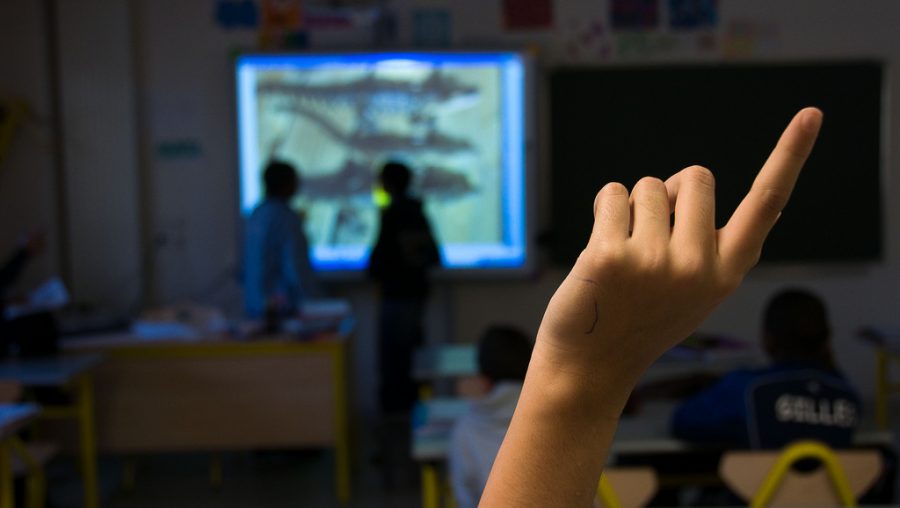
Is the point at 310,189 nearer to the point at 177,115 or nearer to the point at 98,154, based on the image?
the point at 177,115

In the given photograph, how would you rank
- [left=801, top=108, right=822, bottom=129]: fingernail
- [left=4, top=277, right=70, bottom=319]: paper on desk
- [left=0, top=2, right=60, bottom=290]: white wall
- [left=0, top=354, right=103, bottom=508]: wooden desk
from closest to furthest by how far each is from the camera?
[left=801, top=108, right=822, bottom=129]: fingernail
[left=0, top=354, right=103, bottom=508]: wooden desk
[left=4, top=277, right=70, bottom=319]: paper on desk
[left=0, top=2, right=60, bottom=290]: white wall

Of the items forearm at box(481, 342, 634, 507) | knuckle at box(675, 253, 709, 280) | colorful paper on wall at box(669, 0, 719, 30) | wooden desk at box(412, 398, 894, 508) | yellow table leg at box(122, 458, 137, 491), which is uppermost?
colorful paper on wall at box(669, 0, 719, 30)

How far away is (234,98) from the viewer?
17.8 feet

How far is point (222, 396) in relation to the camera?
165 inches

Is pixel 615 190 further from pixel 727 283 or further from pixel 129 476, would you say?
pixel 129 476

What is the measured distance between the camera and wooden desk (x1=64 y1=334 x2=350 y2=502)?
4160mm

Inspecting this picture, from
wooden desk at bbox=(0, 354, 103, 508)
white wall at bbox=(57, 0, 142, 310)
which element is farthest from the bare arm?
white wall at bbox=(57, 0, 142, 310)

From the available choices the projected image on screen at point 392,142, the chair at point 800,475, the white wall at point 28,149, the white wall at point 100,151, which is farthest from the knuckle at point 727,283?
the white wall at point 28,149

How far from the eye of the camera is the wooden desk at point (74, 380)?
344cm

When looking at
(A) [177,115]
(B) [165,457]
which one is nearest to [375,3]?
(A) [177,115]

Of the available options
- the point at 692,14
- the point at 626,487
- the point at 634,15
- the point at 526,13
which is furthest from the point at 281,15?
the point at 626,487

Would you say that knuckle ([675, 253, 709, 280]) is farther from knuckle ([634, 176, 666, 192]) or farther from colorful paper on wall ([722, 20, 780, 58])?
colorful paper on wall ([722, 20, 780, 58])

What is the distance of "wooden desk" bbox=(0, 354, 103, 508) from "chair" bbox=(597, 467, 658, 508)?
2085 millimetres

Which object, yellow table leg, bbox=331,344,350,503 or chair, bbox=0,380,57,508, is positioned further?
yellow table leg, bbox=331,344,350,503
